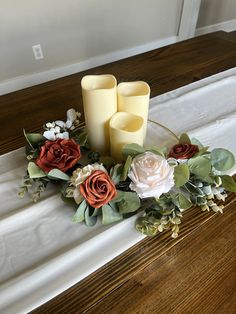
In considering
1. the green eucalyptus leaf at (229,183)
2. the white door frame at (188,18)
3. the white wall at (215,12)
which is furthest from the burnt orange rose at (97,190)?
the white wall at (215,12)

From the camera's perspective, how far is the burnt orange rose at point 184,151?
0.59m

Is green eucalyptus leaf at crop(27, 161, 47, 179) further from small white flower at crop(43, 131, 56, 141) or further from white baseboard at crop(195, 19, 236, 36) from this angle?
white baseboard at crop(195, 19, 236, 36)

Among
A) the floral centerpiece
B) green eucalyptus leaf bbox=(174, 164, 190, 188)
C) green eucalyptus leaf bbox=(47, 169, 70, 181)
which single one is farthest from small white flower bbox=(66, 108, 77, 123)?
green eucalyptus leaf bbox=(174, 164, 190, 188)

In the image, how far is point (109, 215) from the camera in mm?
568

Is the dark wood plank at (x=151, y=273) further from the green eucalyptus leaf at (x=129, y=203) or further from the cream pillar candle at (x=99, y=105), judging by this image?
the cream pillar candle at (x=99, y=105)

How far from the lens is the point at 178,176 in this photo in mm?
556

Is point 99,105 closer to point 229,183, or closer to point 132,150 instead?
point 132,150

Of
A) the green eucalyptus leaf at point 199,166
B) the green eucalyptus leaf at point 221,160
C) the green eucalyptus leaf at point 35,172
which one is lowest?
the green eucalyptus leaf at point 221,160

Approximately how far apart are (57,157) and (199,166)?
31 cm

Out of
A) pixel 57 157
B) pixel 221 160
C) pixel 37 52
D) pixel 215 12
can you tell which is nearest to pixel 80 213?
pixel 57 157

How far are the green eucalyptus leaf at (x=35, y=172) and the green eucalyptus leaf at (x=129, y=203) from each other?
0.61 ft

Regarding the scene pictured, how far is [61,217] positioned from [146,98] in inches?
13.2

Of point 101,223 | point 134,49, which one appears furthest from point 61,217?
point 134,49

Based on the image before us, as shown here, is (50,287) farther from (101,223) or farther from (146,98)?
(146,98)
